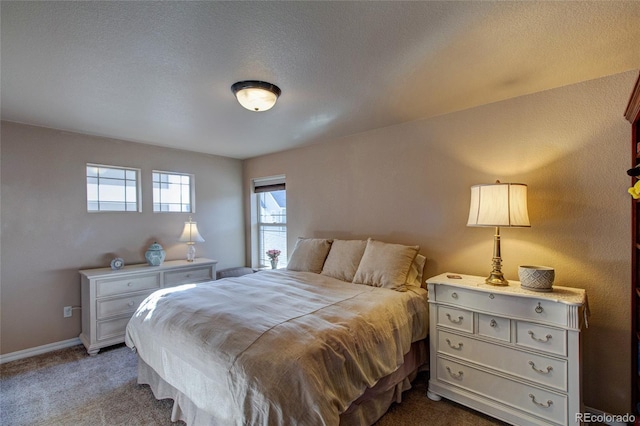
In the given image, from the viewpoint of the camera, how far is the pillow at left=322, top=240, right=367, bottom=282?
2.83 metres

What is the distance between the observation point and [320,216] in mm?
3701

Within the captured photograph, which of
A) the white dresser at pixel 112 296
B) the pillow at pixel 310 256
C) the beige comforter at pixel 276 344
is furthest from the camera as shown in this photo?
the pillow at pixel 310 256

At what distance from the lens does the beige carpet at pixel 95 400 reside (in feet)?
6.26

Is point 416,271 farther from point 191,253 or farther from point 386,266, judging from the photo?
point 191,253

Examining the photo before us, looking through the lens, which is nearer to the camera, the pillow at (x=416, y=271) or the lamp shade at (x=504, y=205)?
the lamp shade at (x=504, y=205)

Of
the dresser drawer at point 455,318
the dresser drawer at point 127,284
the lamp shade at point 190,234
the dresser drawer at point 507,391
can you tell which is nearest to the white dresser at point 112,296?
the dresser drawer at point 127,284

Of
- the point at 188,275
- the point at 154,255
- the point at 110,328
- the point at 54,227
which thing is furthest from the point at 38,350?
the point at 188,275

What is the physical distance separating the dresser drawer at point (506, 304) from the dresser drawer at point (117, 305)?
3.11 metres

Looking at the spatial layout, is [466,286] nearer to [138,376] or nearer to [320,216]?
[320,216]

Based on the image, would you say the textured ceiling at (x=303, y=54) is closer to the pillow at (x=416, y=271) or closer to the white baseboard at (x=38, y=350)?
the pillow at (x=416, y=271)

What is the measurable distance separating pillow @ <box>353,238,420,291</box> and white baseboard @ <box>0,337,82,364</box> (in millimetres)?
3108

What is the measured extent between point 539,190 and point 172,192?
13.7 ft

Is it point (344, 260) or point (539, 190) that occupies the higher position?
point (539, 190)

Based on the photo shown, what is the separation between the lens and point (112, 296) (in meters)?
3.02
